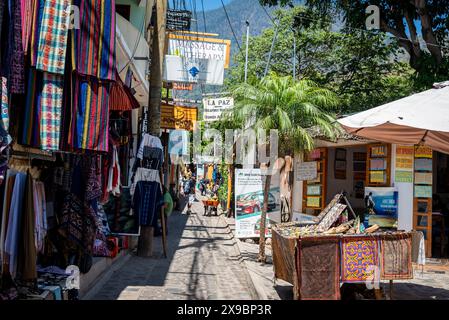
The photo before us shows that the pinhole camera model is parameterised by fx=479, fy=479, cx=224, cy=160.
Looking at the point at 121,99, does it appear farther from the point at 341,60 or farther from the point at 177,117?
the point at 341,60

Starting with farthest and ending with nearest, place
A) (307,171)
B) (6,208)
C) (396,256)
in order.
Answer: (307,171)
(396,256)
(6,208)

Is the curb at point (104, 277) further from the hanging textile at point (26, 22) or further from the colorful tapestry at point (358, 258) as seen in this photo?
the hanging textile at point (26, 22)

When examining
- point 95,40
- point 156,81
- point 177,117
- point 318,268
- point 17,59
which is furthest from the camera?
point 177,117

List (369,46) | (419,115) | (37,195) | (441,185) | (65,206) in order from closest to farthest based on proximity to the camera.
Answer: (37,195) < (419,115) < (65,206) < (441,185) < (369,46)

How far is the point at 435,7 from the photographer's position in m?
14.1

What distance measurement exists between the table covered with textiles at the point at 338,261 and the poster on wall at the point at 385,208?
16.5 ft

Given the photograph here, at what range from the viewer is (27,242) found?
5043 mm

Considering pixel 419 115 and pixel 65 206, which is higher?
pixel 419 115

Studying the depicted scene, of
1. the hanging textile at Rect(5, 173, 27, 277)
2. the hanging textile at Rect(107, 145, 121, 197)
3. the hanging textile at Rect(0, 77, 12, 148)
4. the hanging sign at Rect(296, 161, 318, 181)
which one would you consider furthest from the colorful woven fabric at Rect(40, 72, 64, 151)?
the hanging sign at Rect(296, 161, 318, 181)

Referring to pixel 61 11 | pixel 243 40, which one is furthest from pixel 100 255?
pixel 243 40

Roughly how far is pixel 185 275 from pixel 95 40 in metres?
5.79

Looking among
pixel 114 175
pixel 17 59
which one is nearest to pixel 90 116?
pixel 17 59

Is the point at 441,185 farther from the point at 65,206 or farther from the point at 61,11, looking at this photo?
the point at 61,11
